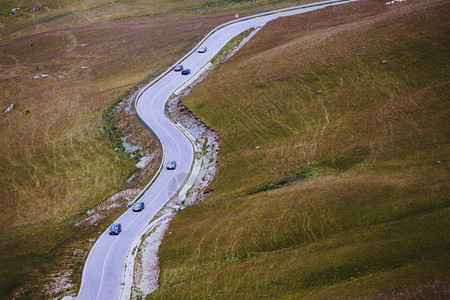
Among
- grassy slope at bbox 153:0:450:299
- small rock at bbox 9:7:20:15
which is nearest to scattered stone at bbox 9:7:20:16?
small rock at bbox 9:7:20:15

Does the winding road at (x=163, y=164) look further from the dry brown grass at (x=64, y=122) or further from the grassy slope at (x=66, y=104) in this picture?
the dry brown grass at (x=64, y=122)

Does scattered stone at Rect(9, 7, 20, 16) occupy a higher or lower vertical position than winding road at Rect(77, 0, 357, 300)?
higher

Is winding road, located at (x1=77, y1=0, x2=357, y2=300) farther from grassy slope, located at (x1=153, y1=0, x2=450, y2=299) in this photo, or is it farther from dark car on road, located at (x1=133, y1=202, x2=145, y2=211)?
grassy slope, located at (x1=153, y1=0, x2=450, y2=299)

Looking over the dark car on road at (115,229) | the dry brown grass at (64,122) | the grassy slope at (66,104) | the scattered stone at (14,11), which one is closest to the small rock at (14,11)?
the scattered stone at (14,11)

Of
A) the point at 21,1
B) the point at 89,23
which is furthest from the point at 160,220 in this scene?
the point at 21,1

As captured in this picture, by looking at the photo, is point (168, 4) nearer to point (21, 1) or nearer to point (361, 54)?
point (21, 1)

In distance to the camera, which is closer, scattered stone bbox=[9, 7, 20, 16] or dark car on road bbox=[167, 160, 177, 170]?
dark car on road bbox=[167, 160, 177, 170]
